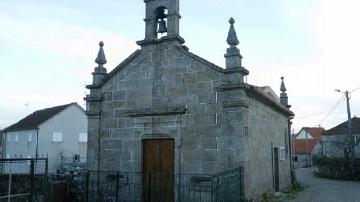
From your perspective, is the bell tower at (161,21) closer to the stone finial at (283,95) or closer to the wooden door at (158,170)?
the wooden door at (158,170)

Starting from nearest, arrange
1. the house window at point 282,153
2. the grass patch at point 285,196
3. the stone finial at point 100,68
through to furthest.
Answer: the grass patch at point 285,196 < the stone finial at point 100,68 < the house window at point 282,153

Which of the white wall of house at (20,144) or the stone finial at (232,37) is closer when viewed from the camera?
the stone finial at (232,37)

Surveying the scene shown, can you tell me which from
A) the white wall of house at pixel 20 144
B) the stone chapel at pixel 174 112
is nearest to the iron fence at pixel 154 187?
the stone chapel at pixel 174 112

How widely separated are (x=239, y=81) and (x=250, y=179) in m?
3.05

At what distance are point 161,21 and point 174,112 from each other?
3.35 meters

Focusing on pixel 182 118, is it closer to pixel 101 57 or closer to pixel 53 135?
pixel 101 57

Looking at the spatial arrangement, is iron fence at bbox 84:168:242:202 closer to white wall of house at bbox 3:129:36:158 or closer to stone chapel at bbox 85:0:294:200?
stone chapel at bbox 85:0:294:200

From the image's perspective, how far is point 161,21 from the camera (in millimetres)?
12461

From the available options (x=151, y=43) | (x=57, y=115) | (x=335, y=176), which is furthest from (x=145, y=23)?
(x=57, y=115)

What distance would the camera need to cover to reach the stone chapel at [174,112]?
10625mm

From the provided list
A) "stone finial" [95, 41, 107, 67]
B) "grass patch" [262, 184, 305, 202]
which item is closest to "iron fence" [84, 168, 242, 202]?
"grass patch" [262, 184, 305, 202]

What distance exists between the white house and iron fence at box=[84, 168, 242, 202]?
2603 centimetres

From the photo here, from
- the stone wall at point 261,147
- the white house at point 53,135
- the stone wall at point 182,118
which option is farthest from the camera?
the white house at point 53,135

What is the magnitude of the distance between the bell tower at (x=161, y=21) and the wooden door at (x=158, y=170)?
11.2 feet
